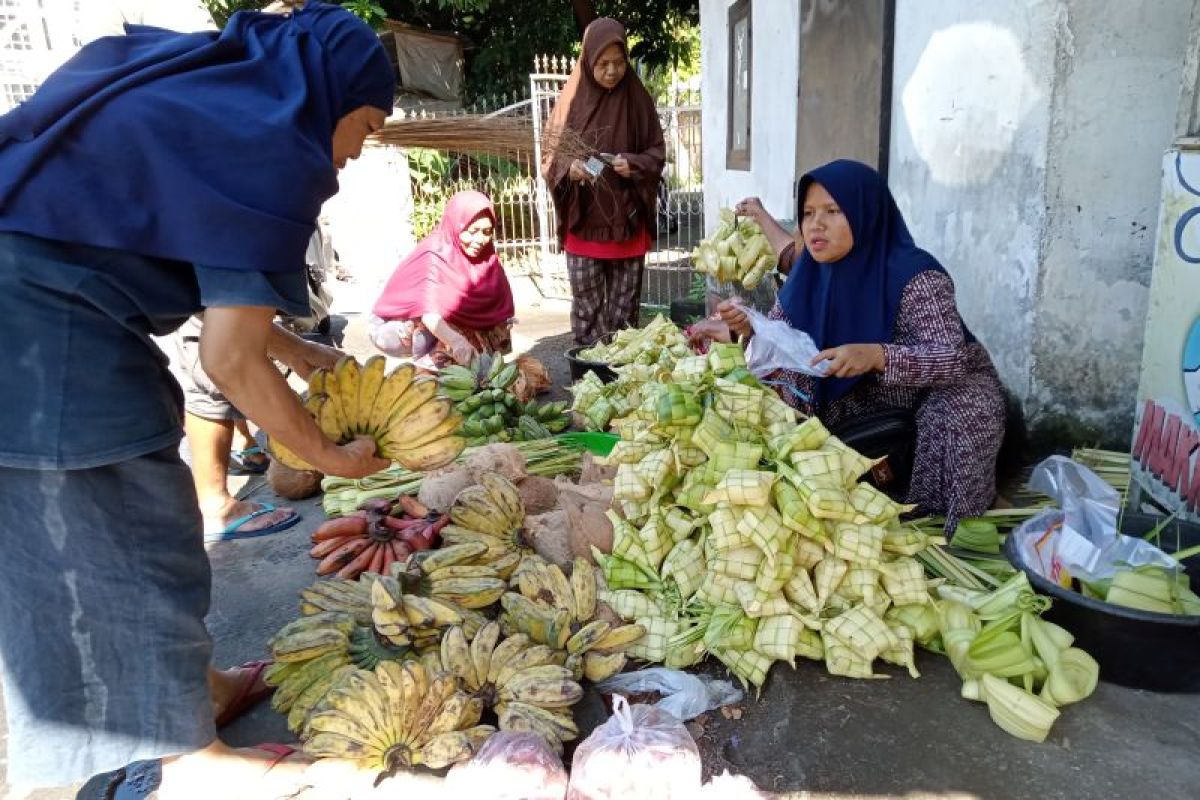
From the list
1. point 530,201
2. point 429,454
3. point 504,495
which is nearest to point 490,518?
point 504,495

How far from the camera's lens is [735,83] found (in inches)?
290

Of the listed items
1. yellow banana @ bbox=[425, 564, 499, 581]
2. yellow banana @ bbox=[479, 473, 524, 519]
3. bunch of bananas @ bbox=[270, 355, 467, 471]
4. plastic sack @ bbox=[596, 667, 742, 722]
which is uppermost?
bunch of bananas @ bbox=[270, 355, 467, 471]

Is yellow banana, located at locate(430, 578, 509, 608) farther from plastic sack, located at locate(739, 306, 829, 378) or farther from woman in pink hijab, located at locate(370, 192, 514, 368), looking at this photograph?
woman in pink hijab, located at locate(370, 192, 514, 368)

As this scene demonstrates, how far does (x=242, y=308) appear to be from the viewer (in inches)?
62.3

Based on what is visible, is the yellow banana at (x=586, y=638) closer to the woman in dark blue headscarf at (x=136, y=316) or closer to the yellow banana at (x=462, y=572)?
the yellow banana at (x=462, y=572)

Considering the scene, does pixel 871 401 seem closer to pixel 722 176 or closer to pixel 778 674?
pixel 778 674

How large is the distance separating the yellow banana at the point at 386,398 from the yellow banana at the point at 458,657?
610mm

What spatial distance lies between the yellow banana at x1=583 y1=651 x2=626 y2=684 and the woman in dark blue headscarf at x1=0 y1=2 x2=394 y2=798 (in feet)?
2.75

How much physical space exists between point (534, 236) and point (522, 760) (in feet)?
30.9

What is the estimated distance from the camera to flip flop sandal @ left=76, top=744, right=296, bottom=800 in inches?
82.5

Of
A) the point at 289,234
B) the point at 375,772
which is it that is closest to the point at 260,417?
the point at 289,234

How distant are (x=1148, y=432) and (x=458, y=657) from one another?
7.71ft

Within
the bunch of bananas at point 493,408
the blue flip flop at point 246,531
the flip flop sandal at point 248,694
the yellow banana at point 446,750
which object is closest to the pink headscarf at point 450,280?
the bunch of bananas at point 493,408

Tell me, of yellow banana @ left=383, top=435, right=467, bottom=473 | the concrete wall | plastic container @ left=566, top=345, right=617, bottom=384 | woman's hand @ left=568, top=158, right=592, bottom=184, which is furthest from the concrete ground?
woman's hand @ left=568, top=158, right=592, bottom=184
